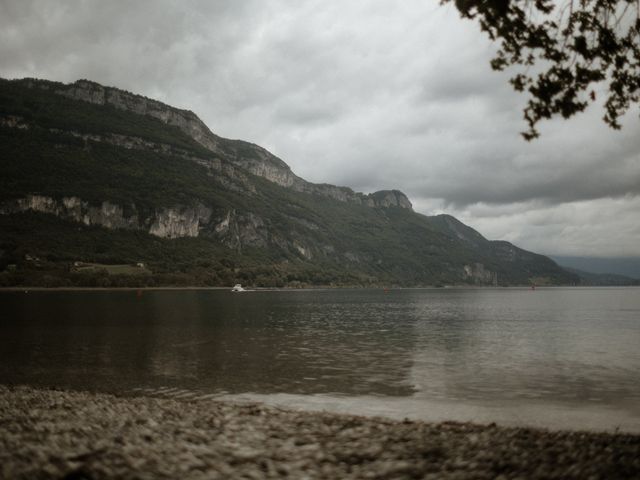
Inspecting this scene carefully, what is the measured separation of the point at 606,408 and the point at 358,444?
15959mm

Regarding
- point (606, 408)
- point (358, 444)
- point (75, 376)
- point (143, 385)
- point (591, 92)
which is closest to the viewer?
point (358, 444)

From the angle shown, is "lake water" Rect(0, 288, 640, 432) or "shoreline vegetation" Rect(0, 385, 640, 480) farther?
"lake water" Rect(0, 288, 640, 432)

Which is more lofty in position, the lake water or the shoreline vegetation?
the shoreline vegetation

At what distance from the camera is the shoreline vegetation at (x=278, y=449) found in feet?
28.5

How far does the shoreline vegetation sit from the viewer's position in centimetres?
870

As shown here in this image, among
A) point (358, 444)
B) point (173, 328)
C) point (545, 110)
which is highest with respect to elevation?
point (545, 110)

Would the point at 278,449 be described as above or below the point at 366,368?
above

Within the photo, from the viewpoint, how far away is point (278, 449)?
10.6 meters

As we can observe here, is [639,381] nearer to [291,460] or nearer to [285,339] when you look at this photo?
[291,460]

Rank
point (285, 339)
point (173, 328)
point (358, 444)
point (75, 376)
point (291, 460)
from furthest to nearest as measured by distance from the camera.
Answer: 1. point (173, 328)
2. point (285, 339)
3. point (75, 376)
4. point (358, 444)
5. point (291, 460)

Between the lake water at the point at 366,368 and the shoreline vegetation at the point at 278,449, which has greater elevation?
the shoreline vegetation at the point at 278,449

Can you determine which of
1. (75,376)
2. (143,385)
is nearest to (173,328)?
(75,376)

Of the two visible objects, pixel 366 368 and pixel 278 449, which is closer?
pixel 278 449

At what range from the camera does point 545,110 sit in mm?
13156
